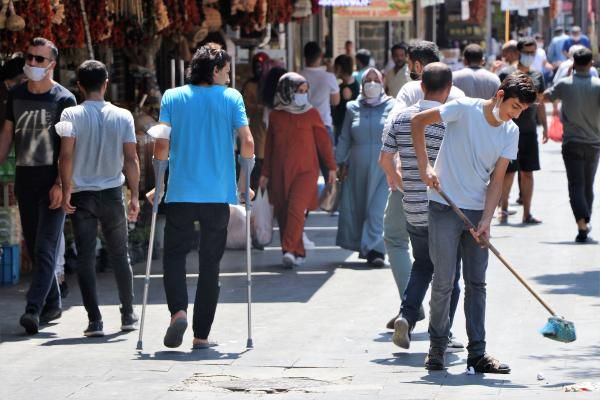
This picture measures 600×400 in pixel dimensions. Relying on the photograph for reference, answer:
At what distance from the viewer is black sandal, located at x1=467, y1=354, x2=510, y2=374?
8486 millimetres

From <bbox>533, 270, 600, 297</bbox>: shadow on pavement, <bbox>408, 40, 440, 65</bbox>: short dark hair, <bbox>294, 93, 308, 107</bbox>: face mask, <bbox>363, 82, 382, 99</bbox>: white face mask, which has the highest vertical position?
<bbox>408, 40, 440, 65</bbox>: short dark hair

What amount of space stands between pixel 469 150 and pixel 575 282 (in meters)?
4.21

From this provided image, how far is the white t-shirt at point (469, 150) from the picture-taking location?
8.30 metres

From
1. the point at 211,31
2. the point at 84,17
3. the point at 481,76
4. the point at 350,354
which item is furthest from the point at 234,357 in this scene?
the point at 211,31

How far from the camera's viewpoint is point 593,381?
830 cm

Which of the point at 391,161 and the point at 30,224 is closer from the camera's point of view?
the point at 391,161

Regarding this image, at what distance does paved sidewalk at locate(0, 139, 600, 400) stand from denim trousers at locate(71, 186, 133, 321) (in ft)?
0.88

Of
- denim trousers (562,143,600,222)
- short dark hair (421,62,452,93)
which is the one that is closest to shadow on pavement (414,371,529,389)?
short dark hair (421,62,452,93)

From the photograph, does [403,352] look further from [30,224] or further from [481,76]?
[481,76]

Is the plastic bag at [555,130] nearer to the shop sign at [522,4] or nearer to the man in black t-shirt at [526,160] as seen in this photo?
the man in black t-shirt at [526,160]

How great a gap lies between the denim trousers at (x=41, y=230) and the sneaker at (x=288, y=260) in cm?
333

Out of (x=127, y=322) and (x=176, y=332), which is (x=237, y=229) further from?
(x=176, y=332)

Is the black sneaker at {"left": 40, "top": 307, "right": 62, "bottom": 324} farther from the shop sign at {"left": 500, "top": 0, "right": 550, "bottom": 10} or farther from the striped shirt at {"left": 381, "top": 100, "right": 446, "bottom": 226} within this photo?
the shop sign at {"left": 500, "top": 0, "right": 550, "bottom": 10}

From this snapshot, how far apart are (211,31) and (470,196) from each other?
30.2 feet
